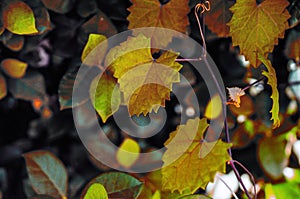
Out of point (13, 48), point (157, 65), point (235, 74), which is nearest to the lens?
point (157, 65)

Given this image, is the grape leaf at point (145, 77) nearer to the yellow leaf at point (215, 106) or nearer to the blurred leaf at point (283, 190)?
the yellow leaf at point (215, 106)

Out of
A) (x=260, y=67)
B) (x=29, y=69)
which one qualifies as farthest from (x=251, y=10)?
(x=29, y=69)

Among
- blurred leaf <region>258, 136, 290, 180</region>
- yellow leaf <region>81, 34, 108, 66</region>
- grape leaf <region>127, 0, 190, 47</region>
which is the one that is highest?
grape leaf <region>127, 0, 190, 47</region>

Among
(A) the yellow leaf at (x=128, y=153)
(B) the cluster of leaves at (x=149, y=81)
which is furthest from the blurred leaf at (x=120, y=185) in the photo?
(A) the yellow leaf at (x=128, y=153)

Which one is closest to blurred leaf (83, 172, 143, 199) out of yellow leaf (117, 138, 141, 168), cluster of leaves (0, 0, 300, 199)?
cluster of leaves (0, 0, 300, 199)

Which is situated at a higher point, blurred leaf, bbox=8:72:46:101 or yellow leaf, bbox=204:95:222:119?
yellow leaf, bbox=204:95:222:119

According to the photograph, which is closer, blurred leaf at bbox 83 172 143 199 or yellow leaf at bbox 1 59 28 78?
blurred leaf at bbox 83 172 143 199

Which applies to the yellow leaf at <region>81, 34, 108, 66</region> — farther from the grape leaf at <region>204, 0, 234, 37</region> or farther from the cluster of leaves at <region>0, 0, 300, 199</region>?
the grape leaf at <region>204, 0, 234, 37</region>

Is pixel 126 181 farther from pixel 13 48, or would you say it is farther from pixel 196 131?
pixel 13 48
